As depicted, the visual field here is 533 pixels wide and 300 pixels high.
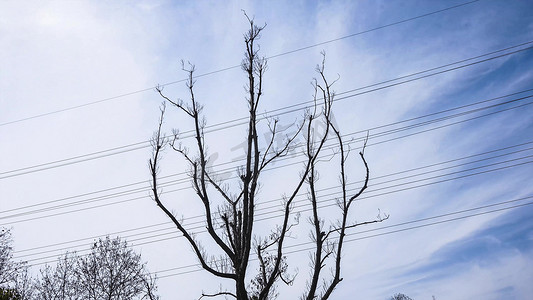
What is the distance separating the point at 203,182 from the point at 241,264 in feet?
7.42

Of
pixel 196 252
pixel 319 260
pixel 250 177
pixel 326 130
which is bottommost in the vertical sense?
pixel 319 260

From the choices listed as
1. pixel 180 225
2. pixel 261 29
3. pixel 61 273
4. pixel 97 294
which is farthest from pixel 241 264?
pixel 61 273

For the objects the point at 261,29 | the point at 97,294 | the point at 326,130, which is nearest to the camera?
the point at 326,130

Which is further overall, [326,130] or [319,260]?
[326,130]

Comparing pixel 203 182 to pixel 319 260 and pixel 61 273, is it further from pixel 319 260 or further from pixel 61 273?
pixel 61 273

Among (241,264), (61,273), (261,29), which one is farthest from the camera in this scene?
(61,273)

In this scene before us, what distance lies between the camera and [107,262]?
2558 cm

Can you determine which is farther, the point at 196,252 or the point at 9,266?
the point at 9,266

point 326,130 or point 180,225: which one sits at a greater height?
point 326,130

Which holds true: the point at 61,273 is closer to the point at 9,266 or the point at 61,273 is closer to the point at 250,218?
the point at 9,266

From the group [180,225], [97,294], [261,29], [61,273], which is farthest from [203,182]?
[61,273]

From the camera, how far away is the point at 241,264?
8.55 meters

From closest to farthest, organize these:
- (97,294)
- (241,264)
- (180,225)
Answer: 1. (241,264)
2. (180,225)
3. (97,294)

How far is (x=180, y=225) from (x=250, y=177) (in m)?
2.10
